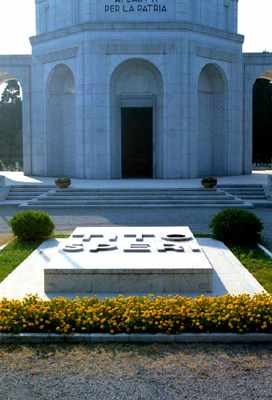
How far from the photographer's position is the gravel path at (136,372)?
6.82 m

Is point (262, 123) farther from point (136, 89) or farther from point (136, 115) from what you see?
point (136, 89)

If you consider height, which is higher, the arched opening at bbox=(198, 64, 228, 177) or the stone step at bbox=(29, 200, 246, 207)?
the arched opening at bbox=(198, 64, 228, 177)

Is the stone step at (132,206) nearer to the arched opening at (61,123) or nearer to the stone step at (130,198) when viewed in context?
the stone step at (130,198)

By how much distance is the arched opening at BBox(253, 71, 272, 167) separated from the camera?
58031 mm

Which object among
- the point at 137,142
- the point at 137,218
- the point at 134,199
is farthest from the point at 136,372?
the point at 137,142

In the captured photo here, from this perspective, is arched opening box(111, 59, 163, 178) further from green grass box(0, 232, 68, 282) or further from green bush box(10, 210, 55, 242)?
green bush box(10, 210, 55, 242)

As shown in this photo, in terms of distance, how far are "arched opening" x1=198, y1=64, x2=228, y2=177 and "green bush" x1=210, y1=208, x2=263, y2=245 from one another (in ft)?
67.0

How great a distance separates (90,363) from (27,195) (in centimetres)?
2211

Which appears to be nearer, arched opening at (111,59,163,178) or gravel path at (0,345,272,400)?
gravel path at (0,345,272,400)

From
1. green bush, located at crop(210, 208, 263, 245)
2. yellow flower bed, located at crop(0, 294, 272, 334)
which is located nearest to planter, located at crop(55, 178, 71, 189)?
green bush, located at crop(210, 208, 263, 245)

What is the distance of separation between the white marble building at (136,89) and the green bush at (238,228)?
17693 millimetres

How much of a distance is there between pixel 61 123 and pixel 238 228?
23.8 meters

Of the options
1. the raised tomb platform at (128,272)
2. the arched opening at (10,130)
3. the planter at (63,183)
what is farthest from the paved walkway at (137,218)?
the arched opening at (10,130)

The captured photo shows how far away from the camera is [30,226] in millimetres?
16812
